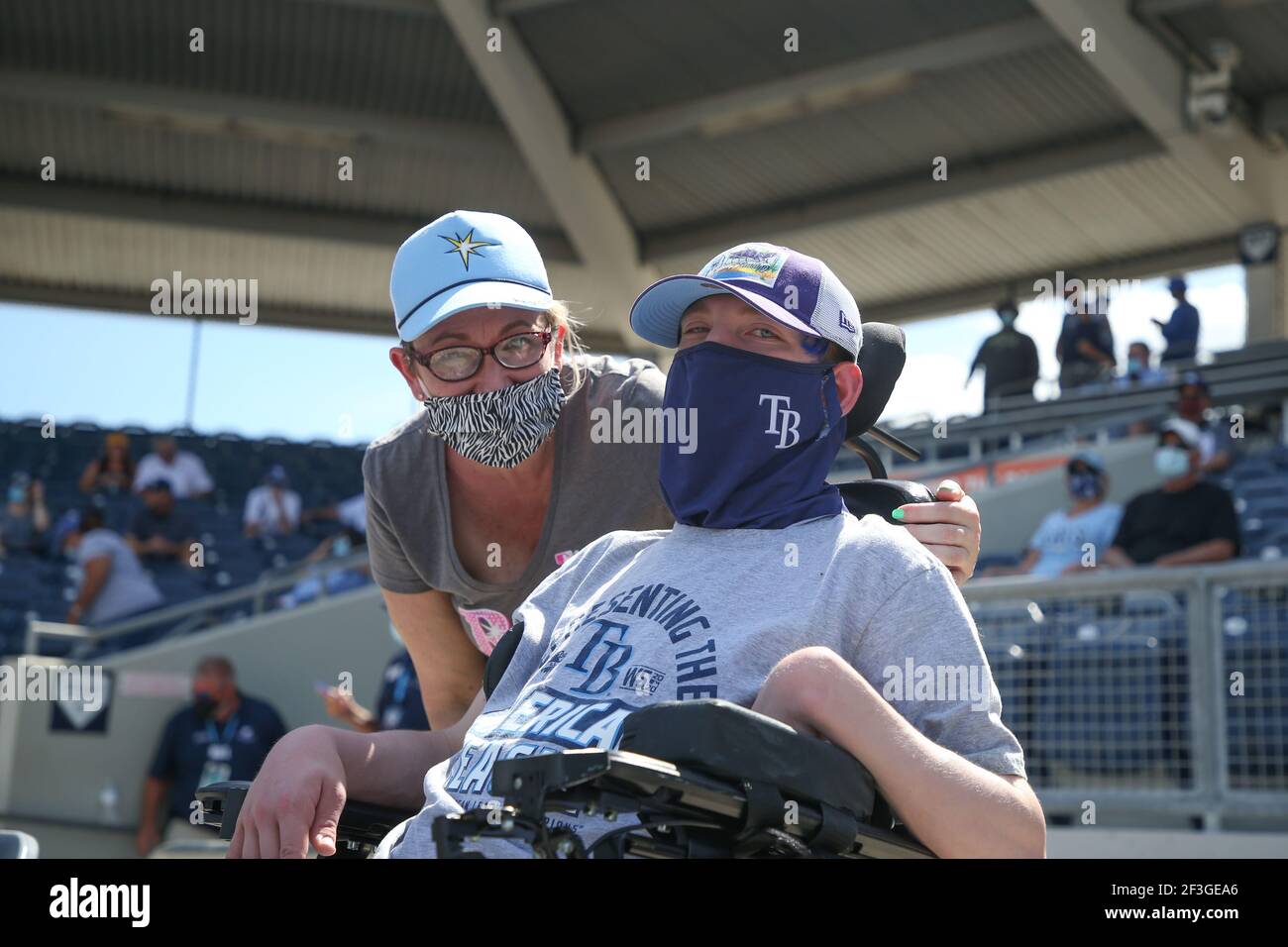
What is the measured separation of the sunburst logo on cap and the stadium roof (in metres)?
11.5

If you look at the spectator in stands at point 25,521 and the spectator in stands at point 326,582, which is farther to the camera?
the spectator in stands at point 25,521

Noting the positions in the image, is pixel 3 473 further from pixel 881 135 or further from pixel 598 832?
pixel 598 832

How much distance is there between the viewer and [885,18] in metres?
14.6

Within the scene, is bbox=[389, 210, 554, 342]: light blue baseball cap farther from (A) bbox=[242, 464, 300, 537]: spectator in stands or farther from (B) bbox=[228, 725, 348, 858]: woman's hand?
(A) bbox=[242, 464, 300, 537]: spectator in stands

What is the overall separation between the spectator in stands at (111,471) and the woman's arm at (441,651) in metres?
11.5

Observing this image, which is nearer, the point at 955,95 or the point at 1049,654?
Result: the point at 1049,654

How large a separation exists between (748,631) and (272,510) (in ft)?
41.8

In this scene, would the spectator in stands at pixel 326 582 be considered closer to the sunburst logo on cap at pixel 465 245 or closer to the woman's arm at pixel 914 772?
the sunburst logo on cap at pixel 465 245

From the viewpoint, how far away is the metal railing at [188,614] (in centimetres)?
1066

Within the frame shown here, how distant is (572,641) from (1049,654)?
4.15 metres

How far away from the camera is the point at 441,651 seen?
3211mm

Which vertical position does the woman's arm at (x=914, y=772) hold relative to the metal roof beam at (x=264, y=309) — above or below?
below

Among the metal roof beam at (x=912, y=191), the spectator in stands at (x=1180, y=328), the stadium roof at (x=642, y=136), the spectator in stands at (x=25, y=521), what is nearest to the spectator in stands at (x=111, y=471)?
the spectator in stands at (x=25, y=521)
